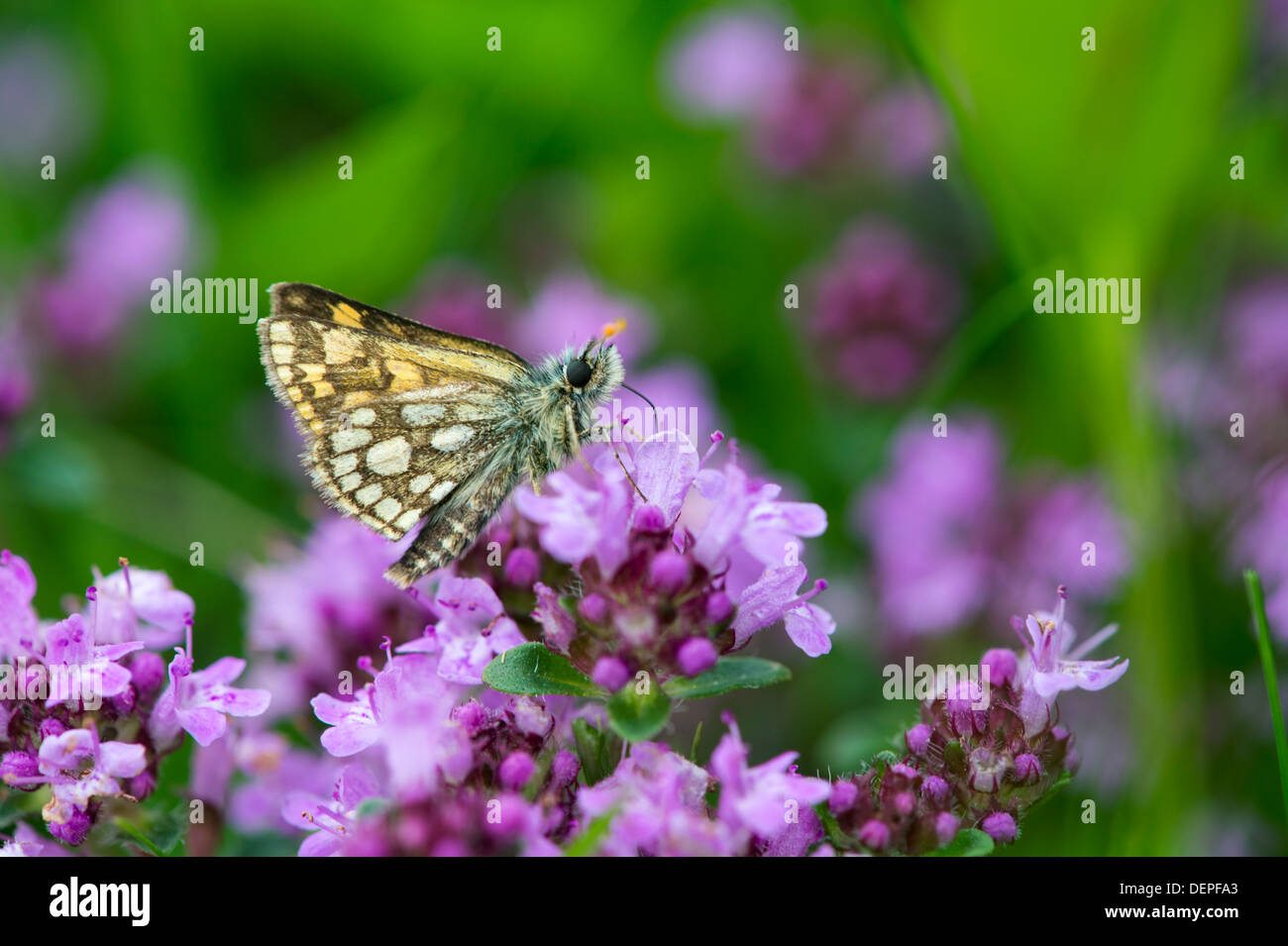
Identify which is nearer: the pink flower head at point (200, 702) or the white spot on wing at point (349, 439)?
the pink flower head at point (200, 702)

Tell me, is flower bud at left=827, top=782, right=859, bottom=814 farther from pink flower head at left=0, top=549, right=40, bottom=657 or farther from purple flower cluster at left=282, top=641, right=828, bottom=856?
pink flower head at left=0, top=549, right=40, bottom=657

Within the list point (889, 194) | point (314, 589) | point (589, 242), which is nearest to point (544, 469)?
point (314, 589)

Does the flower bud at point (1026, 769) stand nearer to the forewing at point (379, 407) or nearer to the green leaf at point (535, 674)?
the green leaf at point (535, 674)

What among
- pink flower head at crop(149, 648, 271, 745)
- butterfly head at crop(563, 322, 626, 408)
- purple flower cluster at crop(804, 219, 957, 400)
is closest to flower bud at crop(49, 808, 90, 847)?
pink flower head at crop(149, 648, 271, 745)

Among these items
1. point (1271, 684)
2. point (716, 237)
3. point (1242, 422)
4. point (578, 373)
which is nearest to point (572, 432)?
point (578, 373)

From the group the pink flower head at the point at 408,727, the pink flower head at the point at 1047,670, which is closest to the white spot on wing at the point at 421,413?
Result: the pink flower head at the point at 408,727

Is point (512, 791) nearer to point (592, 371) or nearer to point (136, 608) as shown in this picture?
point (136, 608)

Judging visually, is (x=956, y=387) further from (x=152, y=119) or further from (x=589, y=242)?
(x=152, y=119)
